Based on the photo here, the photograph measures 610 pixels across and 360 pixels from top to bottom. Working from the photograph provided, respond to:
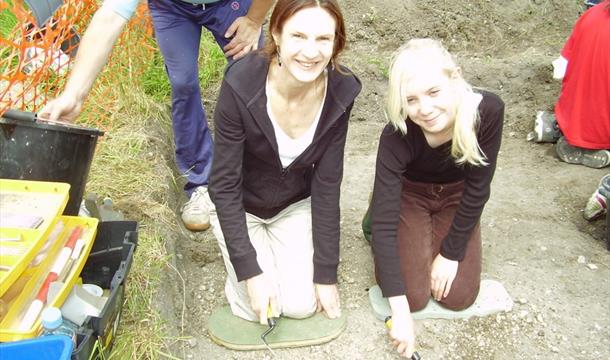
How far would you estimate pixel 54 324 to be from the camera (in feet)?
4.62

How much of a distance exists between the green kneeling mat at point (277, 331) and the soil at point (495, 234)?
33mm

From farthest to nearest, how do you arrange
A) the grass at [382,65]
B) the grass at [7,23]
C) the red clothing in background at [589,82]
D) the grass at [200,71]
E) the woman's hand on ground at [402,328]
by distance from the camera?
the grass at [382,65]
the grass at [200,71]
the grass at [7,23]
the red clothing in background at [589,82]
the woman's hand on ground at [402,328]

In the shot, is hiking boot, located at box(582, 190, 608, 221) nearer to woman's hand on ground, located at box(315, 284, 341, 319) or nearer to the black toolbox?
woman's hand on ground, located at box(315, 284, 341, 319)

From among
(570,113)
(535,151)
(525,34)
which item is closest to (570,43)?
(570,113)

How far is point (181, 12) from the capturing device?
2352 millimetres

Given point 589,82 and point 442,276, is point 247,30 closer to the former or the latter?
point 442,276

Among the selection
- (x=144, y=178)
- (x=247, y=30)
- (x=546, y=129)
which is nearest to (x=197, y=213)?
(x=144, y=178)

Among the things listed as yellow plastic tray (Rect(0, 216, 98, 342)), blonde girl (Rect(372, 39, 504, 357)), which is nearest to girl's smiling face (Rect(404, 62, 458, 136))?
blonde girl (Rect(372, 39, 504, 357))

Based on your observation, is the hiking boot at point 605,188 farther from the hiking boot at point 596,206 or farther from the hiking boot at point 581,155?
the hiking boot at point 581,155

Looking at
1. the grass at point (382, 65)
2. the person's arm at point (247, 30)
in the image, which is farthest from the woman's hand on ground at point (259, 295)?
the grass at point (382, 65)

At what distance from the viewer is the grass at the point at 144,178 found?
189 cm

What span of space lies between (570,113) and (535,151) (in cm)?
30

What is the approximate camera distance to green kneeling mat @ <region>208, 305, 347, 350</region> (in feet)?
6.83

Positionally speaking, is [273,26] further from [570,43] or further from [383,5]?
[383,5]
